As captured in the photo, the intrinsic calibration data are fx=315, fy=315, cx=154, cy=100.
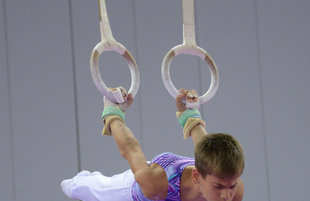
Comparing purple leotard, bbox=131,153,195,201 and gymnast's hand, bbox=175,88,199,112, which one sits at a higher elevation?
gymnast's hand, bbox=175,88,199,112

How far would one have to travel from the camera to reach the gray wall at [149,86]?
295cm

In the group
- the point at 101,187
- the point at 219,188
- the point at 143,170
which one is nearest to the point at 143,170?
the point at 143,170

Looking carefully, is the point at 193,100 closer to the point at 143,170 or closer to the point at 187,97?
the point at 187,97

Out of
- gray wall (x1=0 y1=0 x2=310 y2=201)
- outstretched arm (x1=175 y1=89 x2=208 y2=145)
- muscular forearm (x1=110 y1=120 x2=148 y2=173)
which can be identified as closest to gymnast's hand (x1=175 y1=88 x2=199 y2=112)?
outstretched arm (x1=175 y1=89 x2=208 y2=145)

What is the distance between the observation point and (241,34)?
3562 mm

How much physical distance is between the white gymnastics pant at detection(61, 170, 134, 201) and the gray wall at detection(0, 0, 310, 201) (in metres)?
0.97

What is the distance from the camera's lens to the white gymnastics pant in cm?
183

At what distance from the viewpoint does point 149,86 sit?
10.9ft

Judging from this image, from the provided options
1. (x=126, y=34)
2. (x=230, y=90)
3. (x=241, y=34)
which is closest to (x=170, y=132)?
(x=230, y=90)

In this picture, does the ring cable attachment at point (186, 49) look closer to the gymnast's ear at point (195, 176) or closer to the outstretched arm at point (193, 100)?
the outstretched arm at point (193, 100)

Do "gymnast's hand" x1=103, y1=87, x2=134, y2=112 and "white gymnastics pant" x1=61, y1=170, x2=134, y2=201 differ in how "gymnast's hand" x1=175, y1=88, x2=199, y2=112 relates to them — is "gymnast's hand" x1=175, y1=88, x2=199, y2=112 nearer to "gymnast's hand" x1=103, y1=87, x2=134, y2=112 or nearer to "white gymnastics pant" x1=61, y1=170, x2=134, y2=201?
"gymnast's hand" x1=103, y1=87, x2=134, y2=112

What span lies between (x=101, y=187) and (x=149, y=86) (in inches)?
60.4

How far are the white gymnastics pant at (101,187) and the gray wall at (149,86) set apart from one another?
966 millimetres

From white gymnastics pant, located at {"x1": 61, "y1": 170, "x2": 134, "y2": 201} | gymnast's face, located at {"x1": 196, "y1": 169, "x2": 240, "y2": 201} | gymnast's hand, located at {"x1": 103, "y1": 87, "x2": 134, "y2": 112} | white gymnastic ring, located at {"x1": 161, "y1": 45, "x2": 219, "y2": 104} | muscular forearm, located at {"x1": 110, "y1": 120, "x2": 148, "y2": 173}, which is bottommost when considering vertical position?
white gymnastics pant, located at {"x1": 61, "y1": 170, "x2": 134, "y2": 201}
